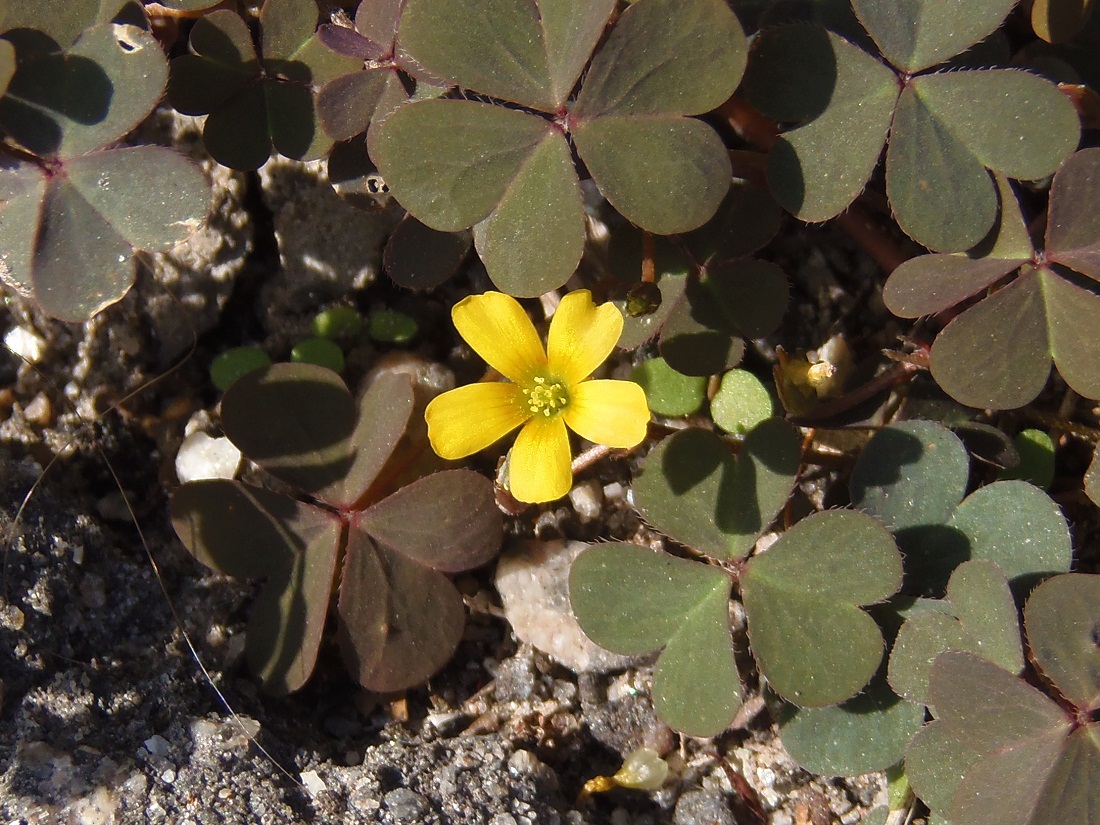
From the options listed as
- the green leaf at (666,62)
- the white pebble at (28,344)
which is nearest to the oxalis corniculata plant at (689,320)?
the green leaf at (666,62)

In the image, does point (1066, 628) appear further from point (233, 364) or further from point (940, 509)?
point (233, 364)

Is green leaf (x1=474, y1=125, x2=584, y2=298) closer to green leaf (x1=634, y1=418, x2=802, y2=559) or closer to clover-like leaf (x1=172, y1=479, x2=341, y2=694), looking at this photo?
green leaf (x1=634, y1=418, x2=802, y2=559)

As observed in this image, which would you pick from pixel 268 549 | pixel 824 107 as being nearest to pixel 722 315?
pixel 824 107

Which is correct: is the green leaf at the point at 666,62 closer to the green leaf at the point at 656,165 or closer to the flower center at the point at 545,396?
the green leaf at the point at 656,165

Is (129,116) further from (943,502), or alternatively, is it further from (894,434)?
(943,502)

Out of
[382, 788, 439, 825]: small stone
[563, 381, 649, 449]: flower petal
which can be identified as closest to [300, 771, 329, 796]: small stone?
[382, 788, 439, 825]: small stone
